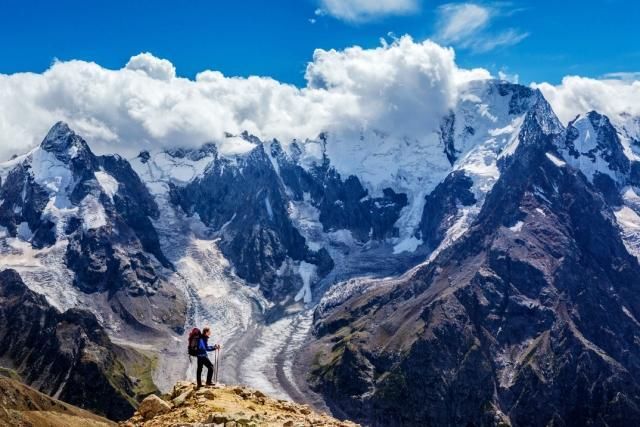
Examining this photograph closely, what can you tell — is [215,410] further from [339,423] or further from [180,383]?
[180,383]

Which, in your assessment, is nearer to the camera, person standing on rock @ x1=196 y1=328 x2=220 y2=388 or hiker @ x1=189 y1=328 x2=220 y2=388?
person standing on rock @ x1=196 y1=328 x2=220 y2=388

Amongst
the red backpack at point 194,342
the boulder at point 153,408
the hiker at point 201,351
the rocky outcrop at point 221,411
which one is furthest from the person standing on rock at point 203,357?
the boulder at point 153,408

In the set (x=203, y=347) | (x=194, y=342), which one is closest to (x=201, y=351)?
(x=203, y=347)

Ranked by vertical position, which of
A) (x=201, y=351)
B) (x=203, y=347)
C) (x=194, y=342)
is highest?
(x=194, y=342)

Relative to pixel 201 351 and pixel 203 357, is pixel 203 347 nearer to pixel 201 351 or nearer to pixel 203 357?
pixel 201 351

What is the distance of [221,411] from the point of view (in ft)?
180

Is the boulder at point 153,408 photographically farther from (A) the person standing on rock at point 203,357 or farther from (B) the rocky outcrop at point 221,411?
(A) the person standing on rock at point 203,357

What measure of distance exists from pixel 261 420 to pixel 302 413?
31.3 feet

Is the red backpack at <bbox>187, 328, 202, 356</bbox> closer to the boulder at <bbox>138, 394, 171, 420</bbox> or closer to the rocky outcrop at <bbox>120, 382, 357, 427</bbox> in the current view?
the rocky outcrop at <bbox>120, 382, 357, 427</bbox>

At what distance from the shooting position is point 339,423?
57406mm

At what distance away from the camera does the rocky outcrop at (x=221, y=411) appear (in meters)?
51.8

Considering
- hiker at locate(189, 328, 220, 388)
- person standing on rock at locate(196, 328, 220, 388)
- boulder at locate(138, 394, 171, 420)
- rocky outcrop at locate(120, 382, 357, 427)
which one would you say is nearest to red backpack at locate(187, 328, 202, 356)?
hiker at locate(189, 328, 220, 388)

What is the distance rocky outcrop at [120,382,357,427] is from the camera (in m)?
51.8

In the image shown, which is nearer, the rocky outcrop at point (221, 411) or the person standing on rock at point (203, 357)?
the rocky outcrop at point (221, 411)
